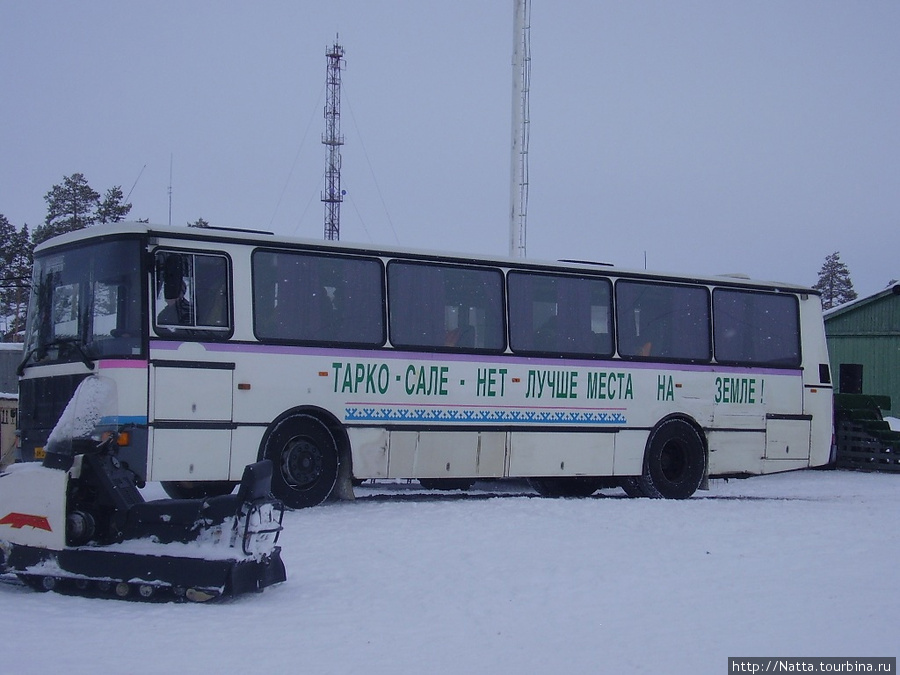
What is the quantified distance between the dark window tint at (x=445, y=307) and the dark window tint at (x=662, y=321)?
2.17 m

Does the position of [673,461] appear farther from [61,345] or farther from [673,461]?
[61,345]

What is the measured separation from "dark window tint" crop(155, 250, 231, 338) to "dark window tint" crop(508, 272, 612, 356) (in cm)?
419

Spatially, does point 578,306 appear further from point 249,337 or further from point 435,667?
point 435,667

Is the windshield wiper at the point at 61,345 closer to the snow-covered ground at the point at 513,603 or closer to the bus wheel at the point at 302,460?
the bus wheel at the point at 302,460

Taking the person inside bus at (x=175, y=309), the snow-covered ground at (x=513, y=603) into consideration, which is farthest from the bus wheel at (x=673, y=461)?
the person inside bus at (x=175, y=309)

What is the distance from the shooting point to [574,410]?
15.9 meters

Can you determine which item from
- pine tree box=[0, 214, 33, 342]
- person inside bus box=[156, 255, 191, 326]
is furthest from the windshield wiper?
pine tree box=[0, 214, 33, 342]

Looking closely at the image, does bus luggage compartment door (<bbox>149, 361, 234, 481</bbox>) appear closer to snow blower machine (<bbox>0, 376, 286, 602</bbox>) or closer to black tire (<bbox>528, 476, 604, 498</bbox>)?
snow blower machine (<bbox>0, 376, 286, 602</bbox>)

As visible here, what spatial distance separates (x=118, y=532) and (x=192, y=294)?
15.8 feet

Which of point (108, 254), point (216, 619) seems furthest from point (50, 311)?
point (216, 619)

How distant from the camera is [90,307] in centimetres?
1284

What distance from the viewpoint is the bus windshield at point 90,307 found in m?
12.6

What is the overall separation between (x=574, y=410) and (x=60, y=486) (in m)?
8.64

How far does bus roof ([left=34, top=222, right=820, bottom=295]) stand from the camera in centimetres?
1301
